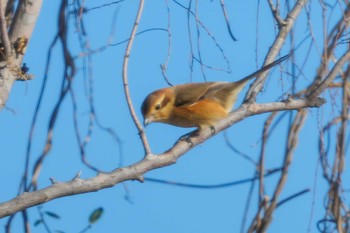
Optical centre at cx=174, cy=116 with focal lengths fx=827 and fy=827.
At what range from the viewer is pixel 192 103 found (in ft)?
14.3

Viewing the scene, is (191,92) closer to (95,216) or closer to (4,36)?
(95,216)

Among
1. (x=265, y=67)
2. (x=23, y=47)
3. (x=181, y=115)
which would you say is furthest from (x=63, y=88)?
(x=181, y=115)

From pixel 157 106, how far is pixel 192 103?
290 millimetres

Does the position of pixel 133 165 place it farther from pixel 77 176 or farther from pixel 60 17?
pixel 60 17

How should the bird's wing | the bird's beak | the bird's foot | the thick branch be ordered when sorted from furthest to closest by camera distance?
the bird's wing
the bird's beak
the bird's foot
the thick branch

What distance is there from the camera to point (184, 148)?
313 cm

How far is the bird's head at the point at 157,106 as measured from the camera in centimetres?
413

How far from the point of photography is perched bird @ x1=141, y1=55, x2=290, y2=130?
13.6 feet

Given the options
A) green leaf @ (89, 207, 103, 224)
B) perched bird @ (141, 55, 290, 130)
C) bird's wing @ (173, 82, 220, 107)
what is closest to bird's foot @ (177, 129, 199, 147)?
perched bird @ (141, 55, 290, 130)

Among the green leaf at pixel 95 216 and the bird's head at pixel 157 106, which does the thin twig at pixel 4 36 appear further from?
the green leaf at pixel 95 216

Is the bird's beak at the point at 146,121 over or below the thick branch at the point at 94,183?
over

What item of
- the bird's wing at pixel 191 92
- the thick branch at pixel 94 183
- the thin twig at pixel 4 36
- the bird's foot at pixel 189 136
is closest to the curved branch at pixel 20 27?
the thin twig at pixel 4 36

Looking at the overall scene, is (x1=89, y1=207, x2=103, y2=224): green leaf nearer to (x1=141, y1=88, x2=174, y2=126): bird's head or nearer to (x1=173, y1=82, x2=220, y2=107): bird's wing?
(x1=141, y1=88, x2=174, y2=126): bird's head

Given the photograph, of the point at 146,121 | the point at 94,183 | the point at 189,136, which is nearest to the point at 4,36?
the point at 94,183
